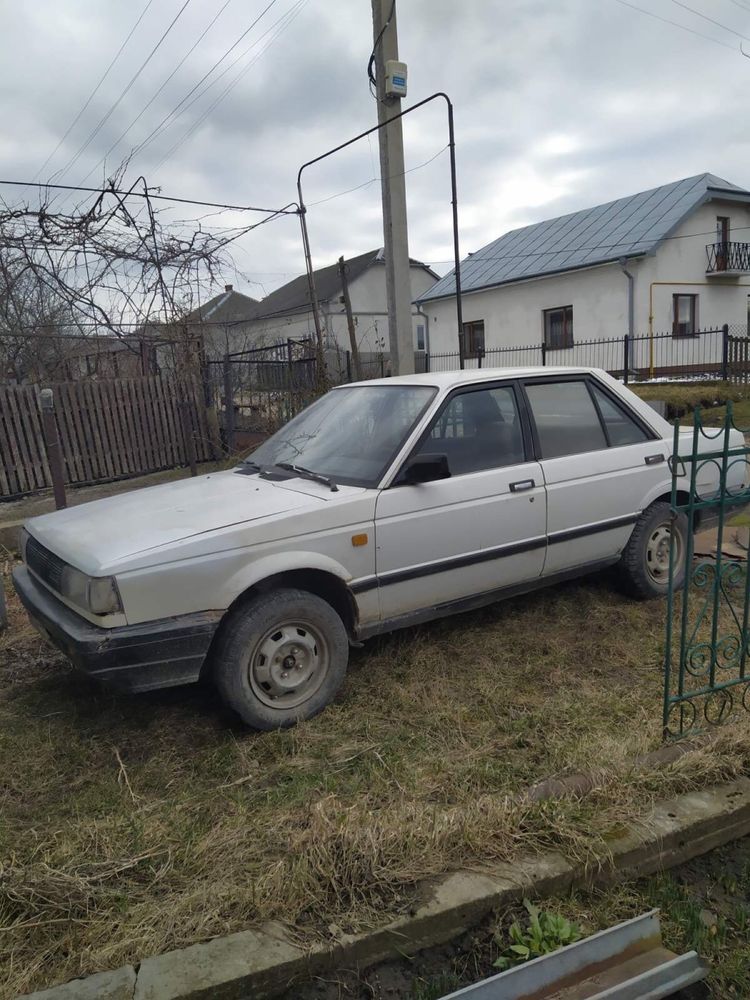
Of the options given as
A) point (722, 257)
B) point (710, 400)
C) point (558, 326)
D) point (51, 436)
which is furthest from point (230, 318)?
point (51, 436)

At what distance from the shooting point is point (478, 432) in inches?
161

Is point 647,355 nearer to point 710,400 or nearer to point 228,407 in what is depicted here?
point 710,400

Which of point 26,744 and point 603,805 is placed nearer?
point 603,805

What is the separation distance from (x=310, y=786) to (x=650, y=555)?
288 cm

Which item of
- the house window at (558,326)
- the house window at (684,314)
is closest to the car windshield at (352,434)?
the house window at (558,326)

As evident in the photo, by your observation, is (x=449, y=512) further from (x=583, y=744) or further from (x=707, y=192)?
(x=707, y=192)

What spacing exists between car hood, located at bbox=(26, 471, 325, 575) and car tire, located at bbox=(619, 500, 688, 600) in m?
2.20

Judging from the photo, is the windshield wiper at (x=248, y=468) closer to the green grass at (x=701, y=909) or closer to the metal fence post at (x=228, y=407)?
the green grass at (x=701, y=909)

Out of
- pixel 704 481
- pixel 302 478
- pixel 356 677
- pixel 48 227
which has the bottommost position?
pixel 356 677

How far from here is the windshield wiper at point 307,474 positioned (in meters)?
3.64

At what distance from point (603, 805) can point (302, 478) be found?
215cm

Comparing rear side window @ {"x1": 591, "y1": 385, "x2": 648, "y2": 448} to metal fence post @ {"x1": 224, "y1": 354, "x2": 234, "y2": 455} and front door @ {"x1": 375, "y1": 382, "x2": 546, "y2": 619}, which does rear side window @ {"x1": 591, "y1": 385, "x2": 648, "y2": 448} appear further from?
metal fence post @ {"x1": 224, "y1": 354, "x2": 234, "y2": 455}

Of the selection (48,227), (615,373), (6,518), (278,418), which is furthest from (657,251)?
(6,518)

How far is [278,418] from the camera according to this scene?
10.0m
